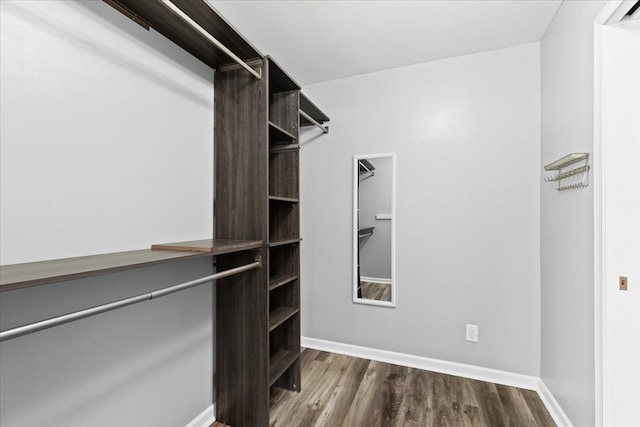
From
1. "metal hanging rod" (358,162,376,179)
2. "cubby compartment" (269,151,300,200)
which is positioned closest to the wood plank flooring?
"cubby compartment" (269,151,300,200)

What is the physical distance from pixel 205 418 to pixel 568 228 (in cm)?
236

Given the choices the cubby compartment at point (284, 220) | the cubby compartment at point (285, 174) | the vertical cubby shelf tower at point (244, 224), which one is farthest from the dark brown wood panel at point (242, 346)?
the cubby compartment at point (285, 174)

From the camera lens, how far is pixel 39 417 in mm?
991

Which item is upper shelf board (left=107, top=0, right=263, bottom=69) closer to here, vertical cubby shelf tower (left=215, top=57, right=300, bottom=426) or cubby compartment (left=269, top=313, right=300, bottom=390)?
vertical cubby shelf tower (left=215, top=57, right=300, bottom=426)

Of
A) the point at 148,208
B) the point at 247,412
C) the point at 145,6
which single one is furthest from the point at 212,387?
the point at 145,6

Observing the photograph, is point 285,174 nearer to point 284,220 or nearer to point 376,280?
point 284,220

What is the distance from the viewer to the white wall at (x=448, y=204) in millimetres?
2145

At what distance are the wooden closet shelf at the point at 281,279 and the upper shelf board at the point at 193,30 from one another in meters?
1.37

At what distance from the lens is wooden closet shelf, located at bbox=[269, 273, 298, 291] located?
1.86 meters

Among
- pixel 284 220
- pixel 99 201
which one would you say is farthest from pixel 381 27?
pixel 99 201

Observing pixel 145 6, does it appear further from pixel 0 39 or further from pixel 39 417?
pixel 39 417

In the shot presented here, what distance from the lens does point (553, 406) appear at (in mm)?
1799

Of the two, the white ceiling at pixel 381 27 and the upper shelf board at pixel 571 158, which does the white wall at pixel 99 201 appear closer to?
the white ceiling at pixel 381 27

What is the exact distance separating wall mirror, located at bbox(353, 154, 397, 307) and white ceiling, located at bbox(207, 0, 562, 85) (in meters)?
0.83
